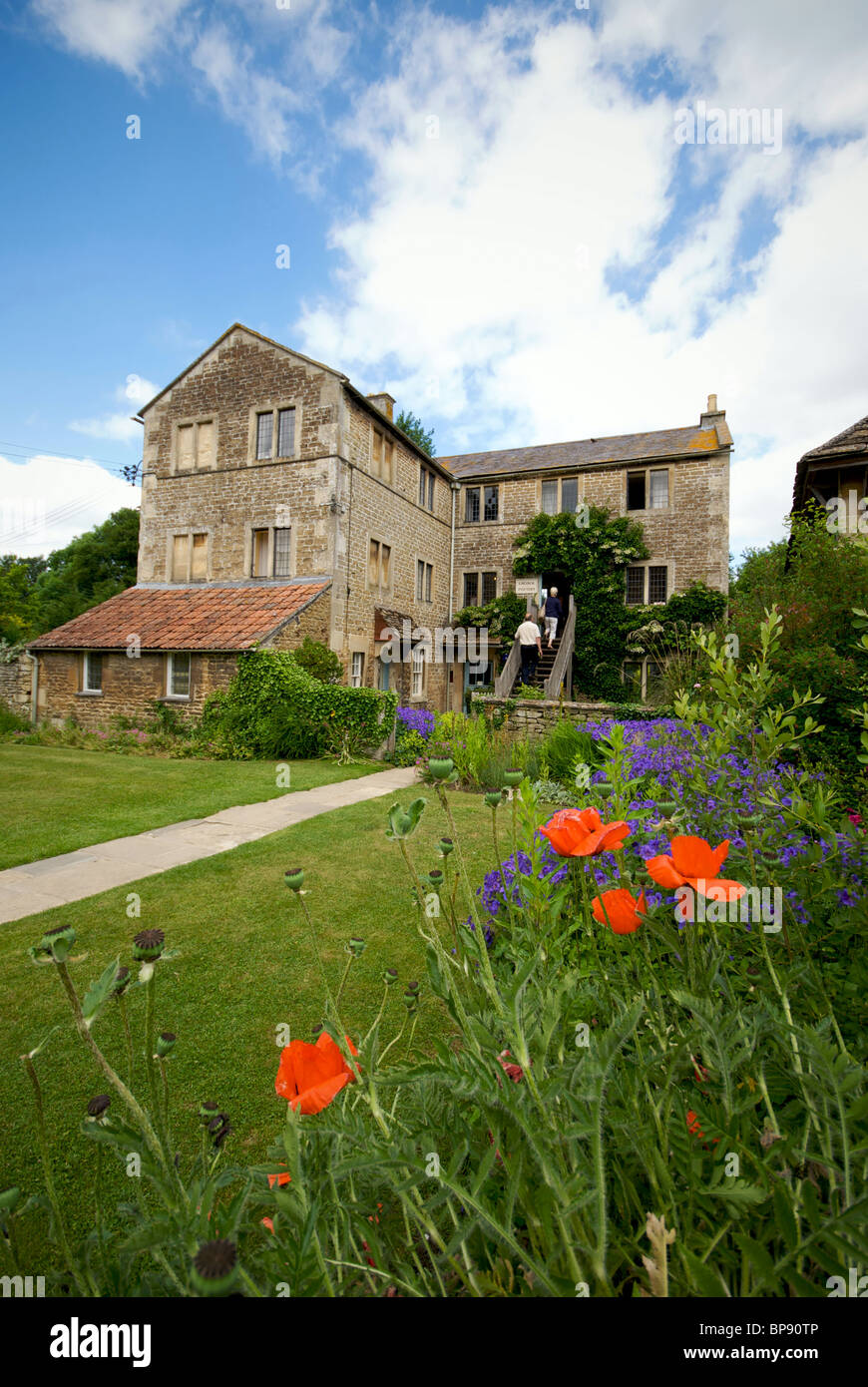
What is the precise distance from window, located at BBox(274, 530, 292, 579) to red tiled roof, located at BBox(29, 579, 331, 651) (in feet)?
1.88

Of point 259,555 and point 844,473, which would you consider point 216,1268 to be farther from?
point 259,555

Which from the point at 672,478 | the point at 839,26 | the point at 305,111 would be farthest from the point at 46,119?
the point at 672,478

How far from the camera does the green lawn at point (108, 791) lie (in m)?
6.26

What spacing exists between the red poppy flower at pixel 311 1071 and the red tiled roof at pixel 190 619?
13.1 metres

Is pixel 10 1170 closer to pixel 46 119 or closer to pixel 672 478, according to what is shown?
pixel 46 119

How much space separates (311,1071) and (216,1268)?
1.64 ft

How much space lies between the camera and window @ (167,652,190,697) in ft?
48.4

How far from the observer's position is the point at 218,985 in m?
3.37

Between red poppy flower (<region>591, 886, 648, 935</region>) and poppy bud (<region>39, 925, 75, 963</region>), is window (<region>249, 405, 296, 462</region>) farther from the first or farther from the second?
poppy bud (<region>39, 925, 75, 963</region>)

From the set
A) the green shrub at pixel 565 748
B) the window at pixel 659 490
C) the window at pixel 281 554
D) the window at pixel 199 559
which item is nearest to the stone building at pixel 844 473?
the green shrub at pixel 565 748

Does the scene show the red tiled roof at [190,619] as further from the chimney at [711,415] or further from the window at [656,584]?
the chimney at [711,415]

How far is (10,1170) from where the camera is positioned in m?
2.11

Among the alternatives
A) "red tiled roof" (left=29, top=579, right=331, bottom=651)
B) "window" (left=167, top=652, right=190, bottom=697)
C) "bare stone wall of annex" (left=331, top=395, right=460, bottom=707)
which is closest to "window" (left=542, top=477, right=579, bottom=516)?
"bare stone wall of annex" (left=331, top=395, right=460, bottom=707)

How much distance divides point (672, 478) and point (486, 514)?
6.96m
